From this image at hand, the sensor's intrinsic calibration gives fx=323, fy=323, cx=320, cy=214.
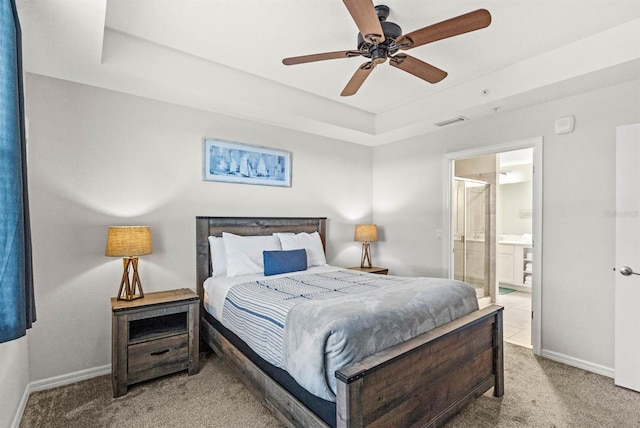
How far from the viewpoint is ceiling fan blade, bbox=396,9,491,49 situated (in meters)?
1.76

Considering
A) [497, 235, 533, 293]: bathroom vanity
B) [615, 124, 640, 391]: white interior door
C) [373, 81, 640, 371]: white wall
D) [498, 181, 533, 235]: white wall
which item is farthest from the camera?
[498, 181, 533, 235]: white wall

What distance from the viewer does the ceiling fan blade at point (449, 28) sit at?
176 centimetres

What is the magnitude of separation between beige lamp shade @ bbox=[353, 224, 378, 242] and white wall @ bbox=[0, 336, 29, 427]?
3.52 metres

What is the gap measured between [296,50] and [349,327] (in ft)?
7.68

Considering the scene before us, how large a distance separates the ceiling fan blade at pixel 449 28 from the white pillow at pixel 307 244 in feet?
7.41

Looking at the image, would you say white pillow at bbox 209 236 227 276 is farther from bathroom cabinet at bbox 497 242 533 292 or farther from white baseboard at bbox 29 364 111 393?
bathroom cabinet at bbox 497 242 533 292

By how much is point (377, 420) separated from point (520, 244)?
214 inches

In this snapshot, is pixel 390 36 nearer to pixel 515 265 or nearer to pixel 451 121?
pixel 451 121

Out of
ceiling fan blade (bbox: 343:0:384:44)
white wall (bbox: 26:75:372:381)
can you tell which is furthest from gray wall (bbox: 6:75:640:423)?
ceiling fan blade (bbox: 343:0:384:44)

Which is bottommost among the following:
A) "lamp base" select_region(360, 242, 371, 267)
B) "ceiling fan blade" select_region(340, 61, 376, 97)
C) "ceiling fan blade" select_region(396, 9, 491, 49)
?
"lamp base" select_region(360, 242, 371, 267)

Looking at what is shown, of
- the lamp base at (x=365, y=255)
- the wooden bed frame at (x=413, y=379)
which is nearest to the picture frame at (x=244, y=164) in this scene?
the lamp base at (x=365, y=255)

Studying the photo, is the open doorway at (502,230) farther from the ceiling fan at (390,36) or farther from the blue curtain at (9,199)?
the blue curtain at (9,199)

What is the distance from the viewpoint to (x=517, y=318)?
4.32 m

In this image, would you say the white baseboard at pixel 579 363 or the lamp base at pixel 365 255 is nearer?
the white baseboard at pixel 579 363
